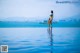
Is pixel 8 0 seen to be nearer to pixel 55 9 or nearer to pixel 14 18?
pixel 14 18

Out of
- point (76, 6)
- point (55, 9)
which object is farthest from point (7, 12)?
point (76, 6)

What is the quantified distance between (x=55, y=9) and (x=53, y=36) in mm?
386

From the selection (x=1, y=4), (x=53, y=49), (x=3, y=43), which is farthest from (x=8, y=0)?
(x=53, y=49)

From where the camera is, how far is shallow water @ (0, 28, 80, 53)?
A: 2.22 metres

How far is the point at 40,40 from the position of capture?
223 cm

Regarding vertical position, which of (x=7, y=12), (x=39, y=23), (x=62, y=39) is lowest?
(x=62, y=39)

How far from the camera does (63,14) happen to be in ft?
7.37

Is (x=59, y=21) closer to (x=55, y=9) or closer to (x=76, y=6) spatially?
(x=55, y=9)

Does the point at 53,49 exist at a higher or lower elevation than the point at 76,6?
lower

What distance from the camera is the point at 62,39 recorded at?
2238 mm

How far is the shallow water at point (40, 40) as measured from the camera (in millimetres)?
2219

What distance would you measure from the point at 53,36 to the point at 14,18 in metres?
0.61

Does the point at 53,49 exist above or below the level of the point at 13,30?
below

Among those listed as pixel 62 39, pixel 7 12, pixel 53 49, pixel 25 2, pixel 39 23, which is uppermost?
pixel 25 2
